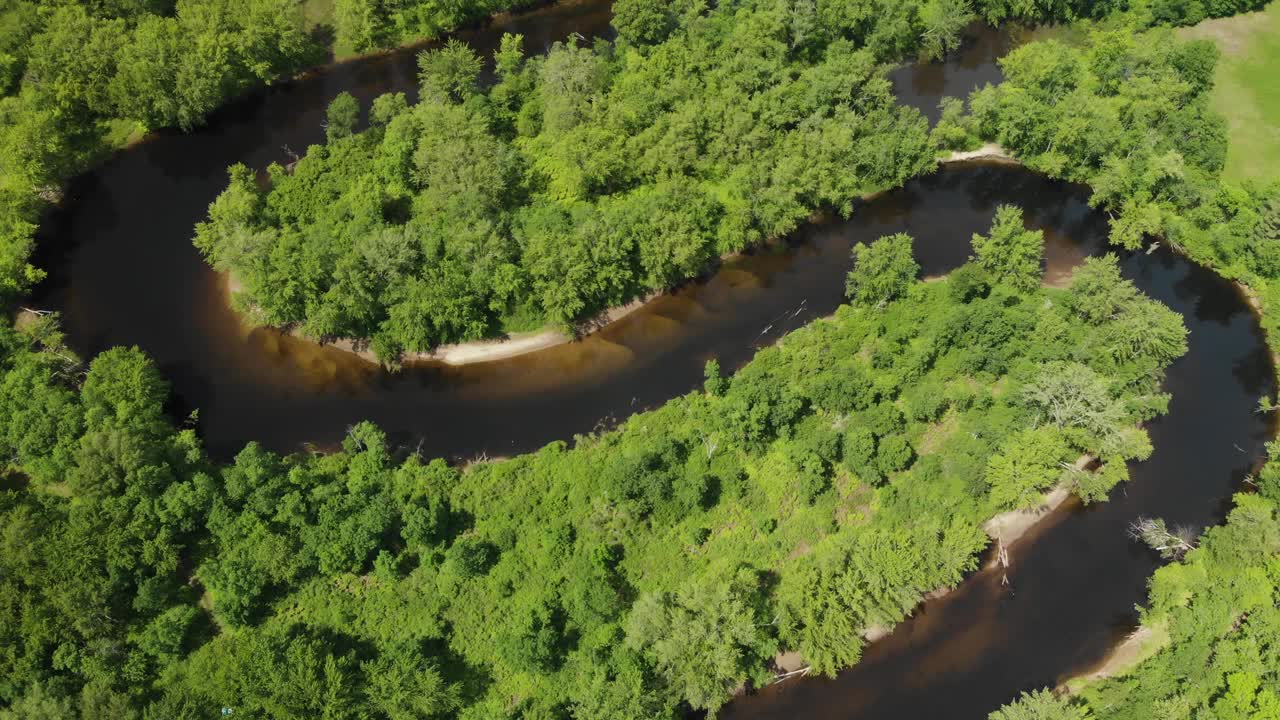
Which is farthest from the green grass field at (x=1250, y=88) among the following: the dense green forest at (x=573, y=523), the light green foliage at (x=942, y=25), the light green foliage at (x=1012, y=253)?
the dense green forest at (x=573, y=523)

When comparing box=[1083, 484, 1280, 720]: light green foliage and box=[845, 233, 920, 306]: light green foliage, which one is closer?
box=[1083, 484, 1280, 720]: light green foliage

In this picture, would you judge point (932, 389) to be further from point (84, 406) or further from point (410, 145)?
point (84, 406)

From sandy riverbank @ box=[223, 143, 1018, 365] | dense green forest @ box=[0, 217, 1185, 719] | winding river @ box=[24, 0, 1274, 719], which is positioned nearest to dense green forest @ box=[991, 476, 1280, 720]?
winding river @ box=[24, 0, 1274, 719]

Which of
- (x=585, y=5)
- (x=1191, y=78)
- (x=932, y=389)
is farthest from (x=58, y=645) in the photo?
(x=1191, y=78)

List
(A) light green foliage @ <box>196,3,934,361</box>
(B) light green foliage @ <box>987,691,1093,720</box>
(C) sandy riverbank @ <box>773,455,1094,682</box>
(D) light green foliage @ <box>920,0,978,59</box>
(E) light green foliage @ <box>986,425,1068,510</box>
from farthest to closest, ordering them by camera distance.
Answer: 1. (D) light green foliage @ <box>920,0,978,59</box>
2. (A) light green foliage @ <box>196,3,934,361</box>
3. (E) light green foliage @ <box>986,425,1068,510</box>
4. (C) sandy riverbank @ <box>773,455,1094,682</box>
5. (B) light green foliage @ <box>987,691,1093,720</box>

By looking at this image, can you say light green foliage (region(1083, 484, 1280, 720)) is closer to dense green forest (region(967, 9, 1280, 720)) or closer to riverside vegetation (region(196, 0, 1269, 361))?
dense green forest (region(967, 9, 1280, 720))

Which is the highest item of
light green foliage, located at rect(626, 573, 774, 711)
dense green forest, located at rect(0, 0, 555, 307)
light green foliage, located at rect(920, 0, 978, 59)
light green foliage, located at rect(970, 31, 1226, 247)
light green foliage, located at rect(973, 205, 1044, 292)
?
dense green forest, located at rect(0, 0, 555, 307)

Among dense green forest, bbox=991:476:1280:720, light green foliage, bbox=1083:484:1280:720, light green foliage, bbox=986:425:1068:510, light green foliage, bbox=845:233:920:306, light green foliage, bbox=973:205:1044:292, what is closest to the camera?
dense green forest, bbox=991:476:1280:720
